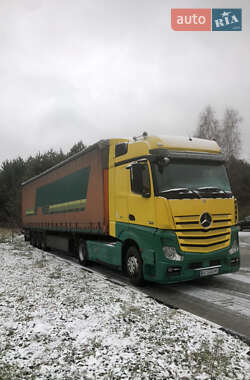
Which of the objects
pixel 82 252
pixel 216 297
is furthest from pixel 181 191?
pixel 82 252

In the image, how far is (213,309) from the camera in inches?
222

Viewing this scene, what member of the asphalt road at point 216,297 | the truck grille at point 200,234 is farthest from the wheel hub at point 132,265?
the truck grille at point 200,234

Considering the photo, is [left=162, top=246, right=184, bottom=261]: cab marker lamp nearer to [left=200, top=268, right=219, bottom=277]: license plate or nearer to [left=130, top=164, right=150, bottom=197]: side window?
[left=200, top=268, right=219, bottom=277]: license plate

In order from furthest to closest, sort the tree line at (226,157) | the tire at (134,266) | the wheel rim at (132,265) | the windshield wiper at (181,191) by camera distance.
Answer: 1. the tree line at (226,157)
2. the wheel rim at (132,265)
3. the tire at (134,266)
4. the windshield wiper at (181,191)

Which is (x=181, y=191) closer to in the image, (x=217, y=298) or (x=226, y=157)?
(x=217, y=298)

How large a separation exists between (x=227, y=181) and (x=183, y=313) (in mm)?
3512

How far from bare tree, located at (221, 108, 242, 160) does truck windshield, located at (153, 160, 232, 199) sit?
30.9 metres

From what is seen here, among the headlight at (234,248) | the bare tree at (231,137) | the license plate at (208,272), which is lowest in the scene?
the license plate at (208,272)

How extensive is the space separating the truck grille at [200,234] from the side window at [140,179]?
0.96m

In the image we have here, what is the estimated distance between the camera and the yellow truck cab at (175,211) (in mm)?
6516

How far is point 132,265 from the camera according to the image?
7.41 meters

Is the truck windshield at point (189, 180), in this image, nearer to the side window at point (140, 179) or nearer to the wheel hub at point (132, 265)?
the side window at point (140, 179)

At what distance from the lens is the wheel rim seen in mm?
7285

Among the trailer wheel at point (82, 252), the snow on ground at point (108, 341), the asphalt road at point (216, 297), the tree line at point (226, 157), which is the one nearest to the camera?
the snow on ground at point (108, 341)
